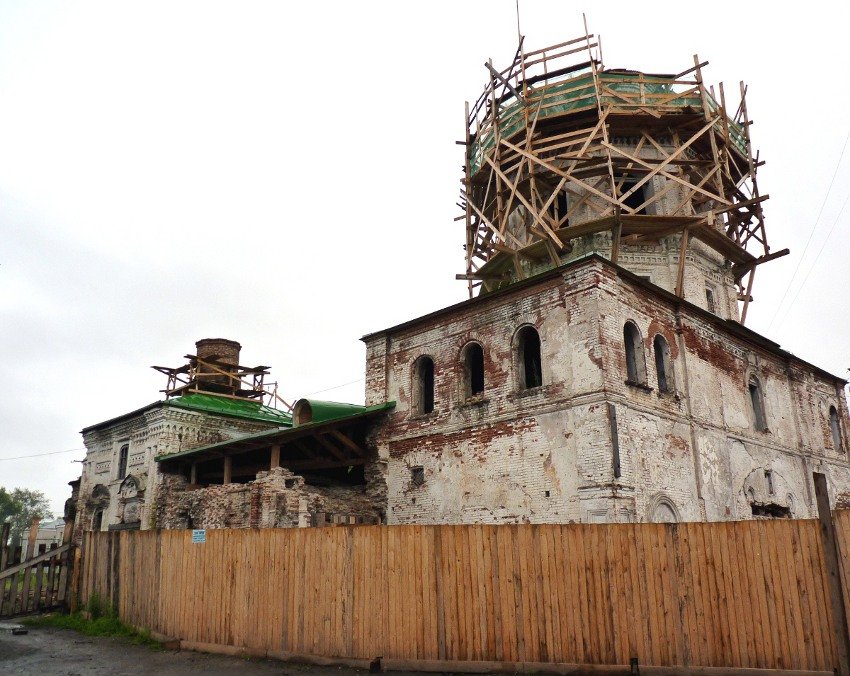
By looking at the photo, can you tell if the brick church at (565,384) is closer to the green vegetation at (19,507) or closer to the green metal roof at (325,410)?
the green metal roof at (325,410)

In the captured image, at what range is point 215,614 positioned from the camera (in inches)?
410

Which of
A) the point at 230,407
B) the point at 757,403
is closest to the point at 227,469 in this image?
the point at 230,407

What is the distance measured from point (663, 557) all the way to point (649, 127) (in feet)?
51.5

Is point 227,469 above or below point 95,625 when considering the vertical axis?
above

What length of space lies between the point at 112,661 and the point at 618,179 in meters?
17.4

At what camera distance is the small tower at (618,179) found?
1962 centimetres

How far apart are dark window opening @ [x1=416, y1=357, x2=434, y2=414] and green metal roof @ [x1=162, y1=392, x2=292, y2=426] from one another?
9644mm

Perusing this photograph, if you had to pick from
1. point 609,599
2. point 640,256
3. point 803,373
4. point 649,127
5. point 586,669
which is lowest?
point 586,669

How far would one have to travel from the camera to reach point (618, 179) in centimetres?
2048

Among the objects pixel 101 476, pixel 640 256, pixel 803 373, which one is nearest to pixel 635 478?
pixel 640 256

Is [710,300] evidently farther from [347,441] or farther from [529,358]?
[347,441]

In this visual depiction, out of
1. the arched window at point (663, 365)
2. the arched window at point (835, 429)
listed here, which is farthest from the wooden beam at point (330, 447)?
the arched window at point (835, 429)

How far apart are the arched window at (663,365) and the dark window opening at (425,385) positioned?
5.62 m

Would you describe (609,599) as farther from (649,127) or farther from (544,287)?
(649,127)
